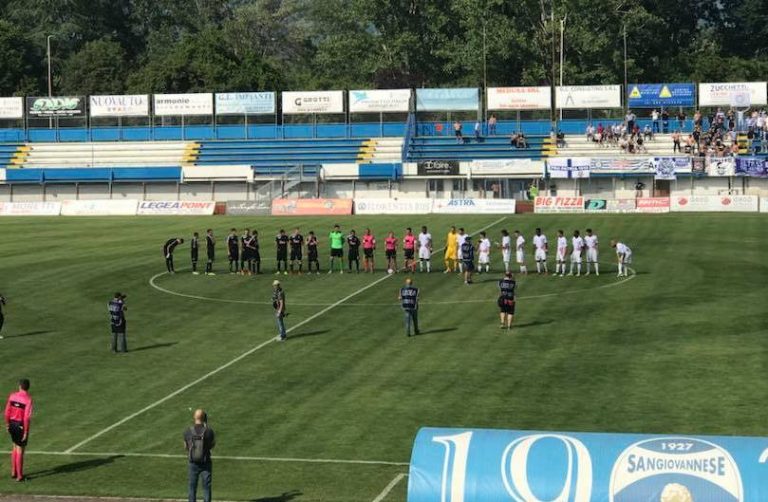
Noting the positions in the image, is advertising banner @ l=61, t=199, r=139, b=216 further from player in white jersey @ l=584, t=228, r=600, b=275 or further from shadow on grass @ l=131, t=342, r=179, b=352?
shadow on grass @ l=131, t=342, r=179, b=352

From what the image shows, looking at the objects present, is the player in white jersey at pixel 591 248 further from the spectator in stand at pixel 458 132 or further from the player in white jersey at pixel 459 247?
the spectator in stand at pixel 458 132

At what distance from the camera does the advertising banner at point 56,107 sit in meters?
109

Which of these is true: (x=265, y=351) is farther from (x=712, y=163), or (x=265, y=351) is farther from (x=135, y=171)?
(x=135, y=171)

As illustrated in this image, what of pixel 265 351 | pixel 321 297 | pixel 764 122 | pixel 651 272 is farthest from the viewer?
pixel 764 122

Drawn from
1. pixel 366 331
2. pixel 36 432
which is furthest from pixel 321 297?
pixel 36 432

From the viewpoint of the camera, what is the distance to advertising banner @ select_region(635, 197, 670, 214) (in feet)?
265

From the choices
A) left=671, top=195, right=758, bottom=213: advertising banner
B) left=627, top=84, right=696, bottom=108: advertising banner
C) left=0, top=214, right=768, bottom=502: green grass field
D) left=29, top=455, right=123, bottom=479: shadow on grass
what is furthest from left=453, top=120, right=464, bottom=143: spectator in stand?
left=29, top=455, right=123, bottom=479: shadow on grass

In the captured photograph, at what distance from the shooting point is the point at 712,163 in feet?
283

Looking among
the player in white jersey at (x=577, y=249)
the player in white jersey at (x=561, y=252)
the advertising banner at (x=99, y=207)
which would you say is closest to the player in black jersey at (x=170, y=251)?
the player in white jersey at (x=561, y=252)

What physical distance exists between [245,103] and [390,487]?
81942mm

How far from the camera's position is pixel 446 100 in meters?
102

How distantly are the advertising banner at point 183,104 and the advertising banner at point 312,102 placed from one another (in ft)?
21.6

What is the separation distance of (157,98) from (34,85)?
3663 cm

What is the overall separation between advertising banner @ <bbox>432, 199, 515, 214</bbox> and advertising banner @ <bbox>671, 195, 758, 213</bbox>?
411 inches
